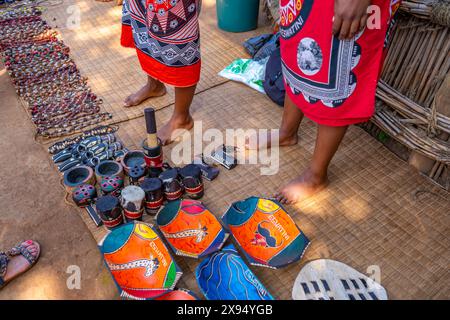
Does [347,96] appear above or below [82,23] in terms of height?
above

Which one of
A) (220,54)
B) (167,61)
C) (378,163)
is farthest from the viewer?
(220,54)

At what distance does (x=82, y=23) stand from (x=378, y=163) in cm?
243

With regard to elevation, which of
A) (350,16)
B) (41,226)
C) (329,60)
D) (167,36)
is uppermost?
(350,16)

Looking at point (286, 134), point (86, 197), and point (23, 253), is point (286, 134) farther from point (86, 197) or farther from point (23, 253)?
point (23, 253)

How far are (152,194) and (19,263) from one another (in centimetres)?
54

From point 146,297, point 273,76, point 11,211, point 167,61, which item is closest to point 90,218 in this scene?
point 11,211

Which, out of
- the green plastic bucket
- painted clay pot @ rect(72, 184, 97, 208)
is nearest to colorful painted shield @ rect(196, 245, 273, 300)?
painted clay pot @ rect(72, 184, 97, 208)

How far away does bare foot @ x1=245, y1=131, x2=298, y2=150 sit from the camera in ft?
6.03

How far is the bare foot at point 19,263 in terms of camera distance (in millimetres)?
1348

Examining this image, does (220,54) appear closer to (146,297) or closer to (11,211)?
(11,211)

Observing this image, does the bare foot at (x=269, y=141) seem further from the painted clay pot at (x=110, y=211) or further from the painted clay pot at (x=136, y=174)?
the painted clay pot at (x=110, y=211)

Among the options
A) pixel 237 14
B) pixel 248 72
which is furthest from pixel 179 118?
pixel 237 14

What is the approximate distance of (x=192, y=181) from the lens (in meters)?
1.55

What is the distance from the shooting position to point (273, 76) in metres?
2.11
